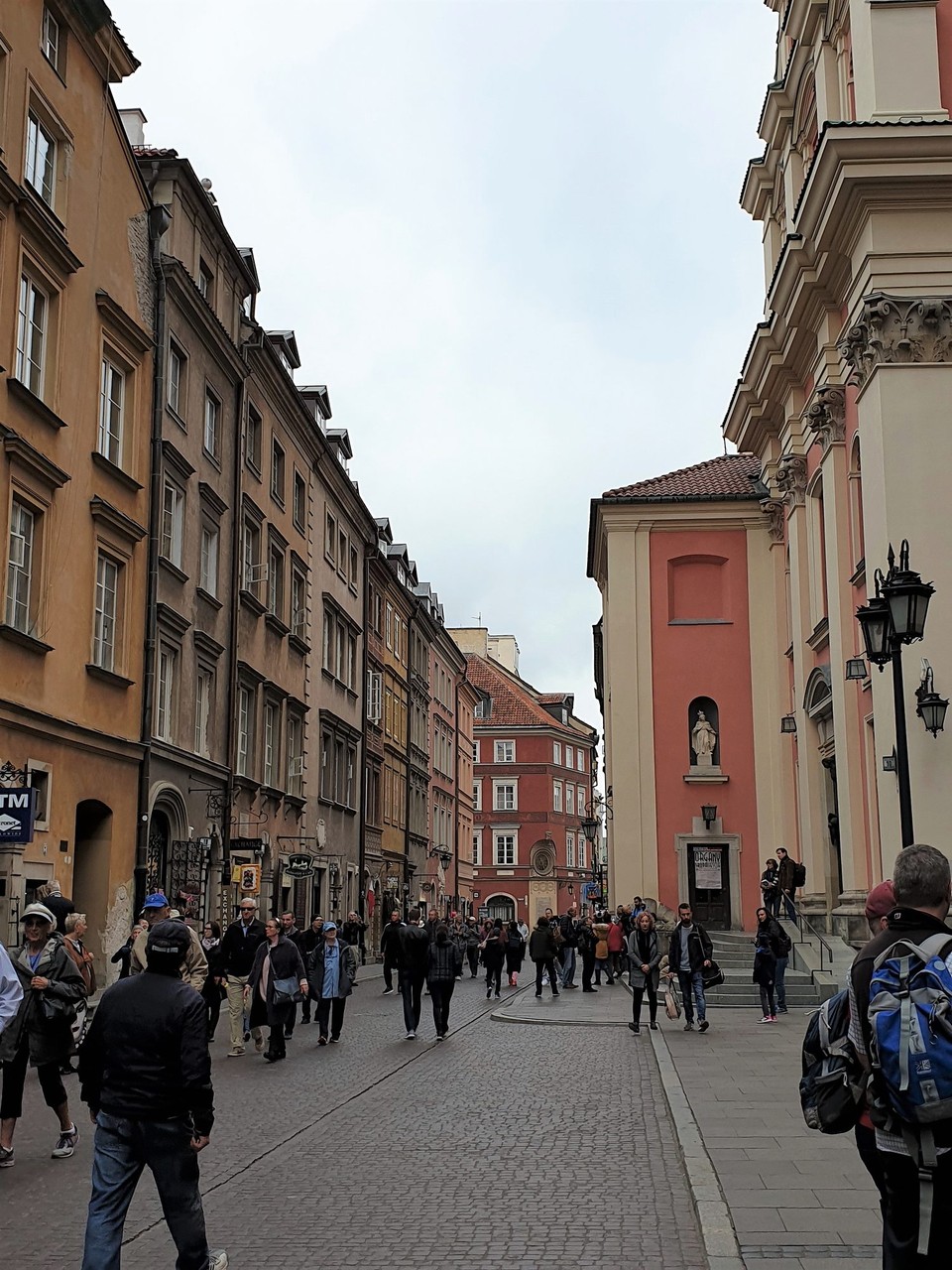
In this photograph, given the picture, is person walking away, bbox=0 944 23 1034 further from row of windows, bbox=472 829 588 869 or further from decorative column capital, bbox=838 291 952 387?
row of windows, bbox=472 829 588 869

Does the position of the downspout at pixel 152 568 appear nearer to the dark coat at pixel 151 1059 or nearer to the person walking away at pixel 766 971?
the person walking away at pixel 766 971

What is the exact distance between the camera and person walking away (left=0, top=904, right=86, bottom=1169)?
10.1 m

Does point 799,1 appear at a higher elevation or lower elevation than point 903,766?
higher

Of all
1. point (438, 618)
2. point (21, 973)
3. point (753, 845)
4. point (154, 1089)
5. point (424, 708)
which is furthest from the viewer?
point (438, 618)

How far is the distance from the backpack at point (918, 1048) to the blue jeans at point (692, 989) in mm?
16118

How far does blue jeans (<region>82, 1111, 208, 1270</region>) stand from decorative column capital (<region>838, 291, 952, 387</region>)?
68.1 feet

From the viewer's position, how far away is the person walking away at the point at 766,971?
2155 centimetres

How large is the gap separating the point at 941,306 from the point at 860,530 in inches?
183

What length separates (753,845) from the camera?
129 ft

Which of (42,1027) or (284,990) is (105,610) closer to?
(284,990)

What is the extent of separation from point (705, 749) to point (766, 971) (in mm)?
18576

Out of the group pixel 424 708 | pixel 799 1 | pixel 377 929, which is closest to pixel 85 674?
pixel 799 1

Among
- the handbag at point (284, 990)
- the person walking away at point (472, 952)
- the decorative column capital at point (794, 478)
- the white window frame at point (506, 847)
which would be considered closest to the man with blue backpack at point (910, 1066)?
the handbag at point (284, 990)

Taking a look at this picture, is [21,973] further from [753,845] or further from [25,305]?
[753,845]
